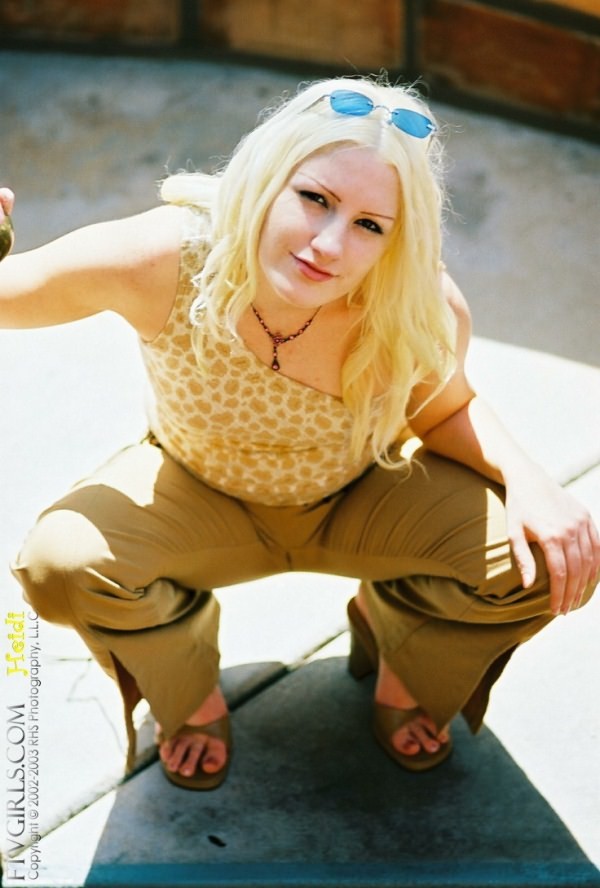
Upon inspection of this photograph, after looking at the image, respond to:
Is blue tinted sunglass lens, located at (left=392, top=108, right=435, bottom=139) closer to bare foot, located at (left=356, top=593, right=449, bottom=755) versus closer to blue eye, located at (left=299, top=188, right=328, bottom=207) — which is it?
blue eye, located at (left=299, top=188, right=328, bottom=207)

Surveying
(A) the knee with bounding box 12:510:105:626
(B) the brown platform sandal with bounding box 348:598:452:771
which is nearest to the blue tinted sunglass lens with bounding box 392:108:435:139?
(A) the knee with bounding box 12:510:105:626

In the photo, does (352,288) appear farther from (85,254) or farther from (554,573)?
(554,573)

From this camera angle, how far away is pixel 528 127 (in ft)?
13.8

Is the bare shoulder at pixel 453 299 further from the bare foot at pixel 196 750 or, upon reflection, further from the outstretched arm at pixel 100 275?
the bare foot at pixel 196 750

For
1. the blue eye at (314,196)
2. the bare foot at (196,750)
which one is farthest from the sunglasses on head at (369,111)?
the bare foot at (196,750)

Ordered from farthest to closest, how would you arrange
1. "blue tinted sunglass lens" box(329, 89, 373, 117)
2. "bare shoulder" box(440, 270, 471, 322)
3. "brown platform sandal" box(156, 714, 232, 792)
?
1. "brown platform sandal" box(156, 714, 232, 792)
2. "bare shoulder" box(440, 270, 471, 322)
3. "blue tinted sunglass lens" box(329, 89, 373, 117)

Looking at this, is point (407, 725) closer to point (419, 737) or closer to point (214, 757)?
point (419, 737)

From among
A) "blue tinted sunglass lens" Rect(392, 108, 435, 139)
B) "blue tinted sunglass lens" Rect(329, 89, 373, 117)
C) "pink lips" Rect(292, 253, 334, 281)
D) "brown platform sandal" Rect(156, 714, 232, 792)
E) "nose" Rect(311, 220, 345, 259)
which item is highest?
"blue tinted sunglass lens" Rect(329, 89, 373, 117)

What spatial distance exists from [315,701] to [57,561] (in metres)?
0.72

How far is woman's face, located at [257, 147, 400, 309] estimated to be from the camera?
1.90 m

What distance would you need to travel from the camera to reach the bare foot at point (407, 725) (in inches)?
93.1

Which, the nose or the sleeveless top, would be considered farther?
the sleeveless top

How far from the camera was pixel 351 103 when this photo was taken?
190cm

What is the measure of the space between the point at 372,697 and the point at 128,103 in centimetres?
253
